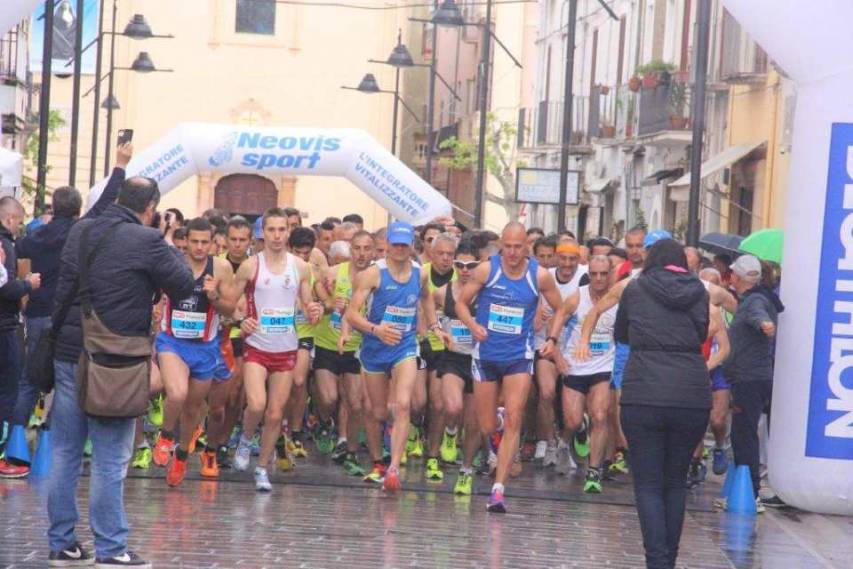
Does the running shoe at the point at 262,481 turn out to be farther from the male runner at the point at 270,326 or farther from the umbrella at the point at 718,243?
the umbrella at the point at 718,243

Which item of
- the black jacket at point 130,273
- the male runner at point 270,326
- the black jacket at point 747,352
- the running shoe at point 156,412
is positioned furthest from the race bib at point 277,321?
the black jacket at point 130,273

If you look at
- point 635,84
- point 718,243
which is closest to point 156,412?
point 718,243

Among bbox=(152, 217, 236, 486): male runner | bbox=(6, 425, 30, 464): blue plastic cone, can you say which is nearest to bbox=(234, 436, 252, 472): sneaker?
bbox=(152, 217, 236, 486): male runner

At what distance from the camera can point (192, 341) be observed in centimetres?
1308

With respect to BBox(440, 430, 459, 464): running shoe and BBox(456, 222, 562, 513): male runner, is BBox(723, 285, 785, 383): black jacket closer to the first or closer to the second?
BBox(456, 222, 562, 513): male runner

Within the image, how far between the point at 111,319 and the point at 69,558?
3.77 ft

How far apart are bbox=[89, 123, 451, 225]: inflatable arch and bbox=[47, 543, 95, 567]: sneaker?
1838cm

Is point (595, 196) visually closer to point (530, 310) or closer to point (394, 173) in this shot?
point (394, 173)

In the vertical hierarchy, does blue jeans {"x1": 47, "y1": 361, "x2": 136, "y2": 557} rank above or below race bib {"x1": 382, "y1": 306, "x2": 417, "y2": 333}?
below

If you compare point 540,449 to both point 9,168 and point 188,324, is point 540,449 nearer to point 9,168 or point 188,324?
point 188,324

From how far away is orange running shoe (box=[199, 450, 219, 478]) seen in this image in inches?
538

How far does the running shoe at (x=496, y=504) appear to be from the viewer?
12.6 meters

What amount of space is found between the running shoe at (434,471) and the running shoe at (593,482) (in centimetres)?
104

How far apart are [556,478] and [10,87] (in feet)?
95.5
